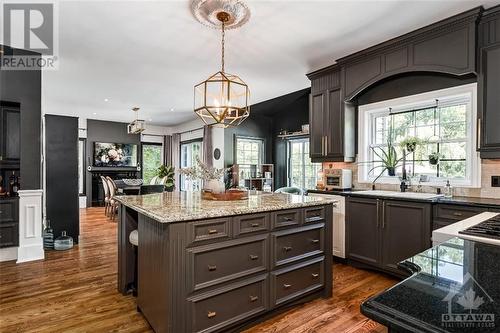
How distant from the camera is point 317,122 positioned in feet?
14.3

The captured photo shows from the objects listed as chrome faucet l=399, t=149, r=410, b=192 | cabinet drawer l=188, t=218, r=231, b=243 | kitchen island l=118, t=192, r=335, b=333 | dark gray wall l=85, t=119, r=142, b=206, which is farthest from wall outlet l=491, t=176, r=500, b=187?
dark gray wall l=85, t=119, r=142, b=206

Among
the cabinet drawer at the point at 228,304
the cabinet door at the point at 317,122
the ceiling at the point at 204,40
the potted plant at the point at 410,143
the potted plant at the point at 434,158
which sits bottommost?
the cabinet drawer at the point at 228,304

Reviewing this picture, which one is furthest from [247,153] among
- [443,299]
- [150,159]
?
[443,299]

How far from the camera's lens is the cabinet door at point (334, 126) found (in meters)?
4.02

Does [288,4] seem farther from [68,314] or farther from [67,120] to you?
[67,120]

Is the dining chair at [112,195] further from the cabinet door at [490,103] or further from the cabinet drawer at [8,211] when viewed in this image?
the cabinet door at [490,103]

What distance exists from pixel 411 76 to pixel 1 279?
5.30 metres

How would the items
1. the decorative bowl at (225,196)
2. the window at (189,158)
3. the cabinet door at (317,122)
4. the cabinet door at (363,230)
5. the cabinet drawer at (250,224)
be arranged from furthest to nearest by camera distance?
1. the window at (189,158)
2. the cabinet door at (317,122)
3. the cabinet door at (363,230)
4. the decorative bowl at (225,196)
5. the cabinet drawer at (250,224)

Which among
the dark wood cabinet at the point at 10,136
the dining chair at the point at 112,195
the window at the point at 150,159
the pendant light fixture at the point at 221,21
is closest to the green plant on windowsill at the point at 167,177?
the dining chair at the point at 112,195

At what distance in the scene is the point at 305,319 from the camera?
2309 mm

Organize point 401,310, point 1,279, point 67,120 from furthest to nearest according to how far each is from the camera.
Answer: point 67,120, point 1,279, point 401,310

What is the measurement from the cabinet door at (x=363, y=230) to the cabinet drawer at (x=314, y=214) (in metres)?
0.97

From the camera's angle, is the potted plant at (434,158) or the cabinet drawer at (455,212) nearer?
the cabinet drawer at (455,212)

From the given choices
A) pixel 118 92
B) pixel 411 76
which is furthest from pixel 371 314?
pixel 118 92
